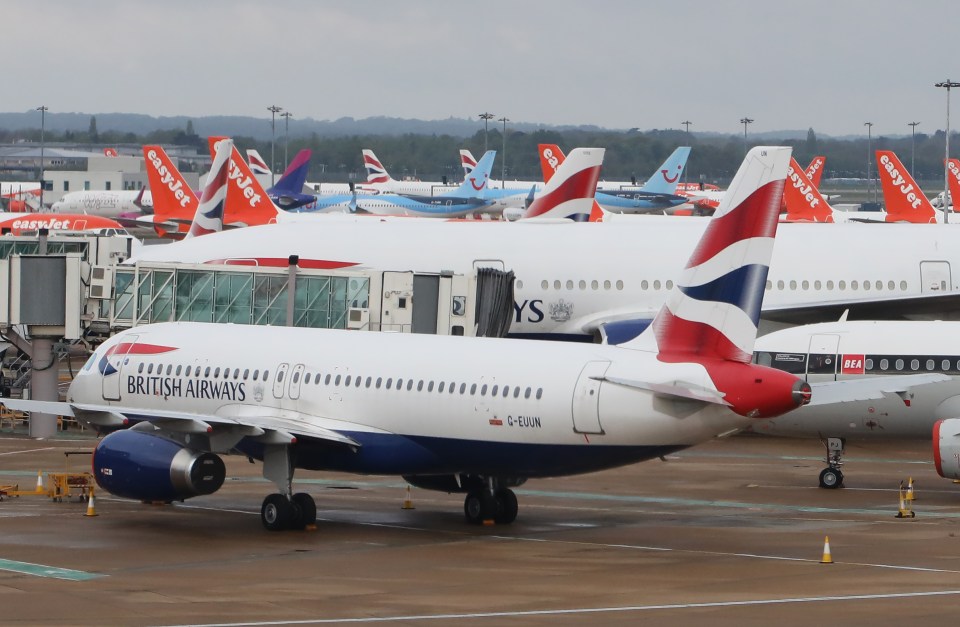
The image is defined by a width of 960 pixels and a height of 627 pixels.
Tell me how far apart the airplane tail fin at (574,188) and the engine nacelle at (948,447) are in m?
24.1

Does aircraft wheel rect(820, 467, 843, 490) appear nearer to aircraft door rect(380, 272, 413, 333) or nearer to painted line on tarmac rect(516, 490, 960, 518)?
painted line on tarmac rect(516, 490, 960, 518)

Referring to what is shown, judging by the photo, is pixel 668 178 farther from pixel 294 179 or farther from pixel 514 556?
pixel 514 556

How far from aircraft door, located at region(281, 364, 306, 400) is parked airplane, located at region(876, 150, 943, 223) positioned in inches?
3187

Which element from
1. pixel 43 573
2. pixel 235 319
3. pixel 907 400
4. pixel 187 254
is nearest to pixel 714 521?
pixel 907 400

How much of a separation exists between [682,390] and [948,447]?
385 inches

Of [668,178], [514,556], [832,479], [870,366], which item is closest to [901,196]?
[668,178]

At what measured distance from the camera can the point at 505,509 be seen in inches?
1231

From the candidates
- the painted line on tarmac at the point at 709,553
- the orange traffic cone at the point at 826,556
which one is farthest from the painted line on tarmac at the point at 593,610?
the orange traffic cone at the point at 826,556

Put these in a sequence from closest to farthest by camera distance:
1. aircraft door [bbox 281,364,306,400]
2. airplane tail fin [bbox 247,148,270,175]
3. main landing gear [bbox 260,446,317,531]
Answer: main landing gear [bbox 260,446,317,531]
aircraft door [bbox 281,364,306,400]
airplane tail fin [bbox 247,148,270,175]

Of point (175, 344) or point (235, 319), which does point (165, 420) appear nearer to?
point (175, 344)

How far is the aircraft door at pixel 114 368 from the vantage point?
33219mm

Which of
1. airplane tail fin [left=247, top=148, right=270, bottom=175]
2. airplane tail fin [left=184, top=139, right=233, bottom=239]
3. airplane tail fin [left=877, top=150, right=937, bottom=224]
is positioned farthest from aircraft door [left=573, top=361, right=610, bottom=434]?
airplane tail fin [left=247, top=148, right=270, bottom=175]

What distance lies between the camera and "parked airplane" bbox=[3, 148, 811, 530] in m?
26.8

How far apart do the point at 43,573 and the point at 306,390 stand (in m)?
7.05
